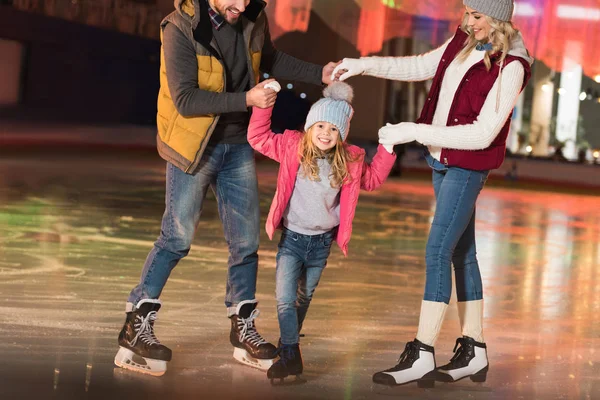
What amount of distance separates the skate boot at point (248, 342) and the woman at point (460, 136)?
0.43 m

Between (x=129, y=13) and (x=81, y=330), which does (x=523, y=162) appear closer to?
(x=129, y=13)

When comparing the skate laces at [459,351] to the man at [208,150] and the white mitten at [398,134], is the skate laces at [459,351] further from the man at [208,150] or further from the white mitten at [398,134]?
the white mitten at [398,134]

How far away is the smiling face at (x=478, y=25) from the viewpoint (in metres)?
3.96

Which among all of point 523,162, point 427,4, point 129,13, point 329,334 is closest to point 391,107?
point 523,162

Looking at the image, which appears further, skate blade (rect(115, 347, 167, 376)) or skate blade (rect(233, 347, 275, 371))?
skate blade (rect(233, 347, 275, 371))

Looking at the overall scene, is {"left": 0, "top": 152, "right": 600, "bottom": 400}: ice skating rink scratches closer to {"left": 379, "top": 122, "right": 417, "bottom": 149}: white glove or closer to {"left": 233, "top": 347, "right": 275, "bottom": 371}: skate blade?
{"left": 233, "top": 347, "right": 275, "bottom": 371}: skate blade

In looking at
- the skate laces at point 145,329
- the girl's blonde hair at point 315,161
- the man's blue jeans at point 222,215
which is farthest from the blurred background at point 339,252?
the girl's blonde hair at point 315,161

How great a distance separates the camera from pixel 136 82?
28.6 meters

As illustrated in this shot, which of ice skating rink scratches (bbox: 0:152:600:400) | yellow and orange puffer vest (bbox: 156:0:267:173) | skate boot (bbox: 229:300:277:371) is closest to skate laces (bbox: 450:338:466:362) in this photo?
ice skating rink scratches (bbox: 0:152:600:400)

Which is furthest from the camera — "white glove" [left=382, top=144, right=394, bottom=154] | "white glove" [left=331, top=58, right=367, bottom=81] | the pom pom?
"white glove" [left=331, top=58, right=367, bottom=81]

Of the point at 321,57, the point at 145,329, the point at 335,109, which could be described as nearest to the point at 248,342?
the point at 145,329

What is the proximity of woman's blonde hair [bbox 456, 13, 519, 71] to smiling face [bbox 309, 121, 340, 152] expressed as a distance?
0.54m

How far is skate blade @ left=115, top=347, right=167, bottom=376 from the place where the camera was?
3.99 meters

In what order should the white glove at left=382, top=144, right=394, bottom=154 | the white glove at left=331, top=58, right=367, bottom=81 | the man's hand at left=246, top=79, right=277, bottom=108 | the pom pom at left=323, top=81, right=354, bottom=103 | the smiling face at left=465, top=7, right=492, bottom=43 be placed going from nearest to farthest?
the man's hand at left=246, top=79, right=277, bottom=108, the smiling face at left=465, top=7, right=492, bottom=43, the white glove at left=382, top=144, right=394, bottom=154, the pom pom at left=323, top=81, right=354, bottom=103, the white glove at left=331, top=58, right=367, bottom=81
